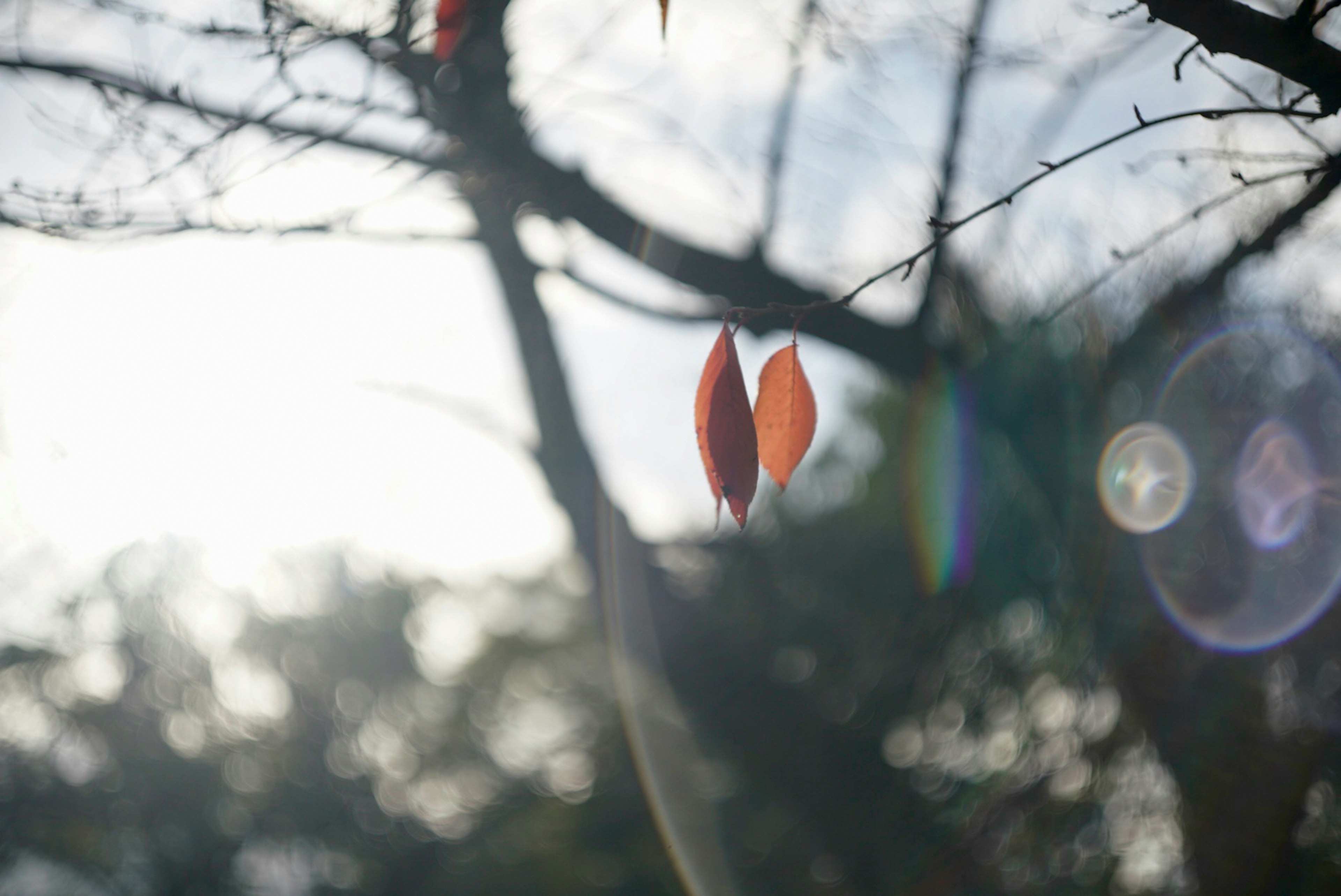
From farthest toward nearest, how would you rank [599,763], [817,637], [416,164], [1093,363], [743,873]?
[599,763]
[817,637]
[743,873]
[1093,363]
[416,164]

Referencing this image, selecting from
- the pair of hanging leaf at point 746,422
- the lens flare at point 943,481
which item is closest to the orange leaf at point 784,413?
the pair of hanging leaf at point 746,422

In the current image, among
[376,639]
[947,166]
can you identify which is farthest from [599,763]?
[947,166]

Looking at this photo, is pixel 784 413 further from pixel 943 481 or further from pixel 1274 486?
pixel 943 481

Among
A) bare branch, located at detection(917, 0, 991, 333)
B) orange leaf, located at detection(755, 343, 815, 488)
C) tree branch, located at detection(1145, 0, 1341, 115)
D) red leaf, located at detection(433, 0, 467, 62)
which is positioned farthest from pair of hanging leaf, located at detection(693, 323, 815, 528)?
bare branch, located at detection(917, 0, 991, 333)

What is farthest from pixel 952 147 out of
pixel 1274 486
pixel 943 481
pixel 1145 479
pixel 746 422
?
pixel 943 481

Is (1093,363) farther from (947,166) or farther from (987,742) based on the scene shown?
(987,742)

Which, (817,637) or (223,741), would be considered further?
(223,741)

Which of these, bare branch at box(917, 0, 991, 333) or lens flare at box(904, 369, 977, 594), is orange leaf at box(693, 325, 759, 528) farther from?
lens flare at box(904, 369, 977, 594)
